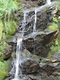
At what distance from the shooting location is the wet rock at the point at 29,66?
7465 mm

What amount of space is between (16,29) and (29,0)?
338cm

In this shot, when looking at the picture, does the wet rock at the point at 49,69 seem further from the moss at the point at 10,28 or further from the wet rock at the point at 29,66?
the moss at the point at 10,28

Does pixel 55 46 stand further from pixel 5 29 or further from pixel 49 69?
pixel 5 29

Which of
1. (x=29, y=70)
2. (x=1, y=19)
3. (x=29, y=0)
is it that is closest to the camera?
(x=29, y=70)

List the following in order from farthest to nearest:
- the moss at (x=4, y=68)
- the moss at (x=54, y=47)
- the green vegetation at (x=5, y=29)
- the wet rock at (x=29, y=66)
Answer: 1. the moss at (x=54, y=47)
2. the green vegetation at (x=5, y=29)
3. the moss at (x=4, y=68)
4. the wet rock at (x=29, y=66)

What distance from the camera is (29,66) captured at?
295 inches

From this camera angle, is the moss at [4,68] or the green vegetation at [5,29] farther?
the green vegetation at [5,29]

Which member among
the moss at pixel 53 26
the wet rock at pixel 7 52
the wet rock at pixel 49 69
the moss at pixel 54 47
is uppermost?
the moss at pixel 53 26

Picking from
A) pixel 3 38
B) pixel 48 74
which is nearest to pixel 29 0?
pixel 3 38

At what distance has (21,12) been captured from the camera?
33.8 feet

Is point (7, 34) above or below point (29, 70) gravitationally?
above

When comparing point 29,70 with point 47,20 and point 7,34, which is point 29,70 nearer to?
point 7,34

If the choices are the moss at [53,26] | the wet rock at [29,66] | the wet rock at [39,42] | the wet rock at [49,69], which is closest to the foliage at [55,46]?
the moss at [53,26]

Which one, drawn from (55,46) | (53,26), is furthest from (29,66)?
(53,26)
